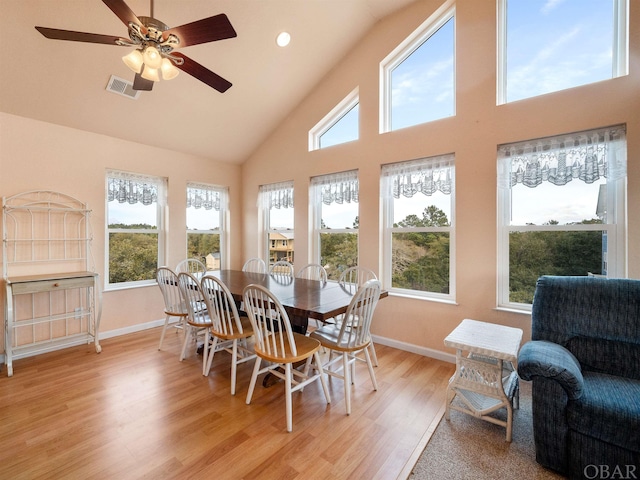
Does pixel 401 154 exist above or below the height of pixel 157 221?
above

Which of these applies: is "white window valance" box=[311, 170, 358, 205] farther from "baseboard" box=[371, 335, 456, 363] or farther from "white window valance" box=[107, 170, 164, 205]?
"white window valance" box=[107, 170, 164, 205]

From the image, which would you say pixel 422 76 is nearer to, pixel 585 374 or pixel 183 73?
pixel 183 73

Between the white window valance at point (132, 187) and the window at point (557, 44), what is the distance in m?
4.25

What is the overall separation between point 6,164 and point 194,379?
285 centimetres

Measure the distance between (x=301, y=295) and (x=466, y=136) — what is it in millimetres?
2164

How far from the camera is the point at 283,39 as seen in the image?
→ 3.09 meters

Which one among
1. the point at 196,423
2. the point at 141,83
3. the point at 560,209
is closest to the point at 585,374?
the point at 560,209

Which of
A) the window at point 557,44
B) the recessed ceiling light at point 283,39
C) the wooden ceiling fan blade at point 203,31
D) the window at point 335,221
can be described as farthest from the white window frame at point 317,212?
the wooden ceiling fan blade at point 203,31

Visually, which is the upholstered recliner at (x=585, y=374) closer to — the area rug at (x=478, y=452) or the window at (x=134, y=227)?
the area rug at (x=478, y=452)

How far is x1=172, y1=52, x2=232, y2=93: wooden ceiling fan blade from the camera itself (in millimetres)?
1963

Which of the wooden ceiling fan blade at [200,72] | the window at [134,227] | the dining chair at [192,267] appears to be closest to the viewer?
the wooden ceiling fan blade at [200,72]

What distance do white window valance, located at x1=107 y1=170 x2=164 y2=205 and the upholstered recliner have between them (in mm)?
4365

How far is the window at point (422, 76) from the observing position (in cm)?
302

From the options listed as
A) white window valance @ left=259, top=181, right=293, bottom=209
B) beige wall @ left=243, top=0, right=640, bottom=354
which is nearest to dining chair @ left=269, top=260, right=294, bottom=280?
beige wall @ left=243, top=0, right=640, bottom=354
